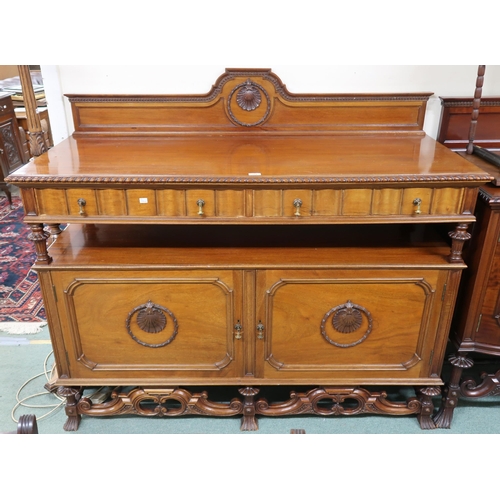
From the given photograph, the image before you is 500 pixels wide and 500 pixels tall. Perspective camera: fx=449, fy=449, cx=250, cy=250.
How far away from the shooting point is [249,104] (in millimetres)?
1396

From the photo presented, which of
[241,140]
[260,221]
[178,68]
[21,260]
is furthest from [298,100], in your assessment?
[21,260]

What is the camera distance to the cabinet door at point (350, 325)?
1220mm

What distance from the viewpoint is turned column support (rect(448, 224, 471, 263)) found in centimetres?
115

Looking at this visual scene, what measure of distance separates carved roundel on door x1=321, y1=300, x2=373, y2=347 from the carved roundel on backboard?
0.63 metres

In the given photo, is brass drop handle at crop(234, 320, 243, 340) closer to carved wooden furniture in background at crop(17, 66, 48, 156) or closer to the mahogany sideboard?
the mahogany sideboard

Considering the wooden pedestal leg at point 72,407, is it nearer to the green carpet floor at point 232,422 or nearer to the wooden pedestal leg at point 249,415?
the green carpet floor at point 232,422

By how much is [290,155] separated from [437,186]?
0.39 meters

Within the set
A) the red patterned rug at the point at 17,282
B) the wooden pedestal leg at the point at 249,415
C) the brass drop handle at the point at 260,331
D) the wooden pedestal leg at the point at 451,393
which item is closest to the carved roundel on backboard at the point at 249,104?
the brass drop handle at the point at 260,331

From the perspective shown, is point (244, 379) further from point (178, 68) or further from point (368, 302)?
point (178, 68)

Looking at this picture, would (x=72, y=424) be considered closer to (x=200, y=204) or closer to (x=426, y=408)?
(x=200, y=204)

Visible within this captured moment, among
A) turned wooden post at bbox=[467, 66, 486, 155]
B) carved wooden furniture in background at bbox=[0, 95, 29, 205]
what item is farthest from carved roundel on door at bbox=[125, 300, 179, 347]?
carved wooden furniture in background at bbox=[0, 95, 29, 205]

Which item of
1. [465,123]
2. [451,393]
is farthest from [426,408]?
[465,123]

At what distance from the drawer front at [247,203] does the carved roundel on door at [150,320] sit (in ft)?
0.90

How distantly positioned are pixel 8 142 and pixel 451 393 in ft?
10.3
